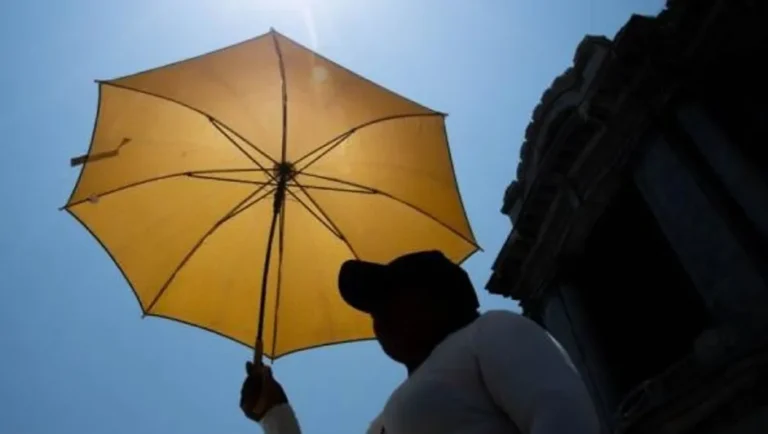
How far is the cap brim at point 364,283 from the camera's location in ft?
7.93

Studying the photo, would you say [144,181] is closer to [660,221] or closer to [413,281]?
[413,281]

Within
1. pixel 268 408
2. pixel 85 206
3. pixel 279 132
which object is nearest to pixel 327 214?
pixel 279 132

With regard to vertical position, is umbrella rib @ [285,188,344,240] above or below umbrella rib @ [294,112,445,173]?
below

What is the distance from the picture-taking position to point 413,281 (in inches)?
93.6

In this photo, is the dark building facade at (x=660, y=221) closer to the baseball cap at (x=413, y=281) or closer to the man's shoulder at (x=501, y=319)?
the baseball cap at (x=413, y=281)

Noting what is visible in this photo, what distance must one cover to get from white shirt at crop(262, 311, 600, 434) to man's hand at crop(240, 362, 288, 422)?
0.76 m

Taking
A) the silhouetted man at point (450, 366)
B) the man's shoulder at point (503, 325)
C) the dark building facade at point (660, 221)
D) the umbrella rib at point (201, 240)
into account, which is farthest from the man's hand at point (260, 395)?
the dark building facade at point (660, 221)

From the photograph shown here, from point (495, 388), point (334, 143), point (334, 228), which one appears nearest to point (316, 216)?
point (334, 228)

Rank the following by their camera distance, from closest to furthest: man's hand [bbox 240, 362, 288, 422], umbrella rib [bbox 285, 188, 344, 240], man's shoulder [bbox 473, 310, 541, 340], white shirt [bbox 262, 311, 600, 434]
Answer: white shirt [bbox 262, 311, 600, 434] → man's shoulder [bbox 473, 310, 541, 340] → man's hand [bbox 240, 362, 288, 422] → umbrella rib [bbox 285, 188, 344, 240]

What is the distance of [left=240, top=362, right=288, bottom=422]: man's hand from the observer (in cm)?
279

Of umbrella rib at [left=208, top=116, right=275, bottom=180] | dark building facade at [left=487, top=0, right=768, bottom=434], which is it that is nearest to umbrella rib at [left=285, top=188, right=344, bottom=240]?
umbrella rib at [left=208, top=116, right=275, bottom=180]

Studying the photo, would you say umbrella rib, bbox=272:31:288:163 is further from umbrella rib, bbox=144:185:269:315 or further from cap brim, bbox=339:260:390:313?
cap brim, bbox=339:260:390:313

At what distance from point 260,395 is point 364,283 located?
0.79 metres

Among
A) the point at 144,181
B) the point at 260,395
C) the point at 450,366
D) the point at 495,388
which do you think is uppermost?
the point at 144,181
